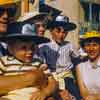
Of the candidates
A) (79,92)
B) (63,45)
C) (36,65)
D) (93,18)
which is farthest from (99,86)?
(93,18)

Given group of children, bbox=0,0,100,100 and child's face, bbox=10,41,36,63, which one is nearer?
group of children, bbox=0,0,100,100

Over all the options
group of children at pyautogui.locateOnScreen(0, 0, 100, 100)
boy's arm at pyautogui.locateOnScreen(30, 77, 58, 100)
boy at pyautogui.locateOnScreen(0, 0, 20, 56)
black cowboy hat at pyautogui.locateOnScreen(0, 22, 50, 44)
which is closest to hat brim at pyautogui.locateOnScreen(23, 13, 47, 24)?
group of children at pyautogui.locateOnScreen(0, 0, 100, 100)

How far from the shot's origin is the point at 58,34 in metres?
6.91

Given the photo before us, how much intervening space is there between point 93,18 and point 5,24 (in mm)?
19697

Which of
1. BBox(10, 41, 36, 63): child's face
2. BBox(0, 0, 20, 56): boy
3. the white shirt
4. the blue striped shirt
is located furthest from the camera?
the blue striped shirt

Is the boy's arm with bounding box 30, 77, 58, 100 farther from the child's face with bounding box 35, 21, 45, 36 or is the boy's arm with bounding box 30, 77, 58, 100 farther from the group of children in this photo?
the child's face with bounding box 35, 21, 45, 36

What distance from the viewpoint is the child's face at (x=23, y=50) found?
17.2 feet

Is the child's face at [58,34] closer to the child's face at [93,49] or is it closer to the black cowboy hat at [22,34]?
the child's face at [93,49]

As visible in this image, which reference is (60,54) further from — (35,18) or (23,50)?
(23,50)

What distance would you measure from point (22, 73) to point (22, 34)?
684 mm

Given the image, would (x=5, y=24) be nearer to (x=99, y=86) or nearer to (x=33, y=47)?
(x=33, y=47)

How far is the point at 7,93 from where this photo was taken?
4.55 m

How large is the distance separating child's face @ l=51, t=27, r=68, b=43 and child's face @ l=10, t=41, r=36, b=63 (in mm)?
1582

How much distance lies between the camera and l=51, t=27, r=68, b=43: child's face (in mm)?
6922
